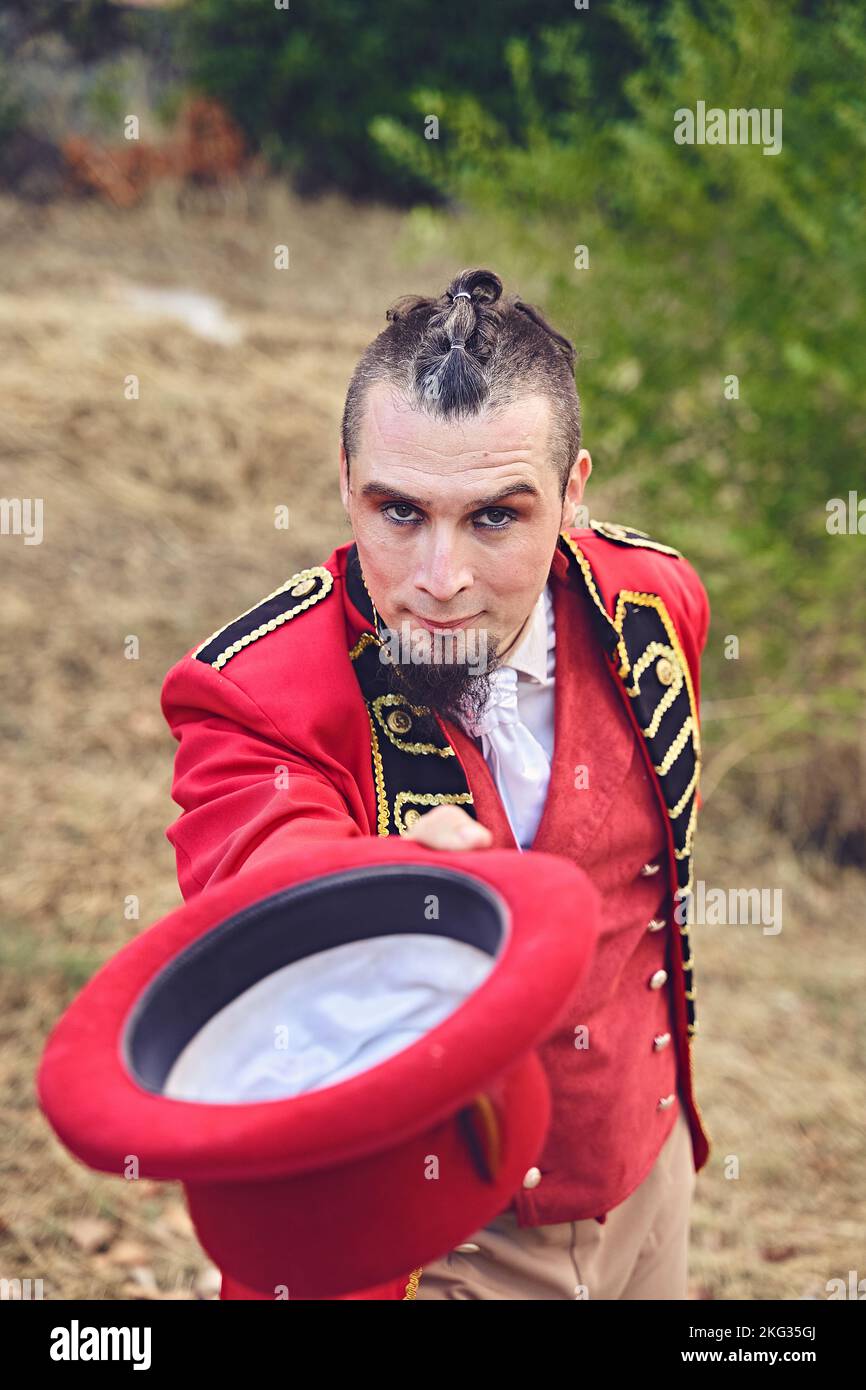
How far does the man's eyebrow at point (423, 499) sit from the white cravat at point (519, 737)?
319 mm

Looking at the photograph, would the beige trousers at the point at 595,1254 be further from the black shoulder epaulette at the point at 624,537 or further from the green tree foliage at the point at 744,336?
the green tree foliage at the point at 744,336

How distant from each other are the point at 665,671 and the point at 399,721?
20.0 inches

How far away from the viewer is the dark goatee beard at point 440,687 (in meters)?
1.80

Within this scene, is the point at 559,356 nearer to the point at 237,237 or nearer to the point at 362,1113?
the point at 362,1113

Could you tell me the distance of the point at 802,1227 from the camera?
12.2ft

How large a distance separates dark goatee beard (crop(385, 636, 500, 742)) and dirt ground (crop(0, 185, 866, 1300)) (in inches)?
28.3

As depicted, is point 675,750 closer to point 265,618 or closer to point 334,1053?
point 265,618

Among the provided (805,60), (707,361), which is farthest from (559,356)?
(805,60)

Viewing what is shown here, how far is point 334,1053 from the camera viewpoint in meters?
1.36

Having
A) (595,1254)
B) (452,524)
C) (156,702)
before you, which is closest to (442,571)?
(452,524)

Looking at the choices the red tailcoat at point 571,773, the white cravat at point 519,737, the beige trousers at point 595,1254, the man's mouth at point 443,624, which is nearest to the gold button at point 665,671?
the red tailcoat at point 571,773

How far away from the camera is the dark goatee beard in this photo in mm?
1804

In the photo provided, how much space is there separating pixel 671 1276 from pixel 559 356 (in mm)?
1631

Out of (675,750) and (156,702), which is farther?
(156,702)
